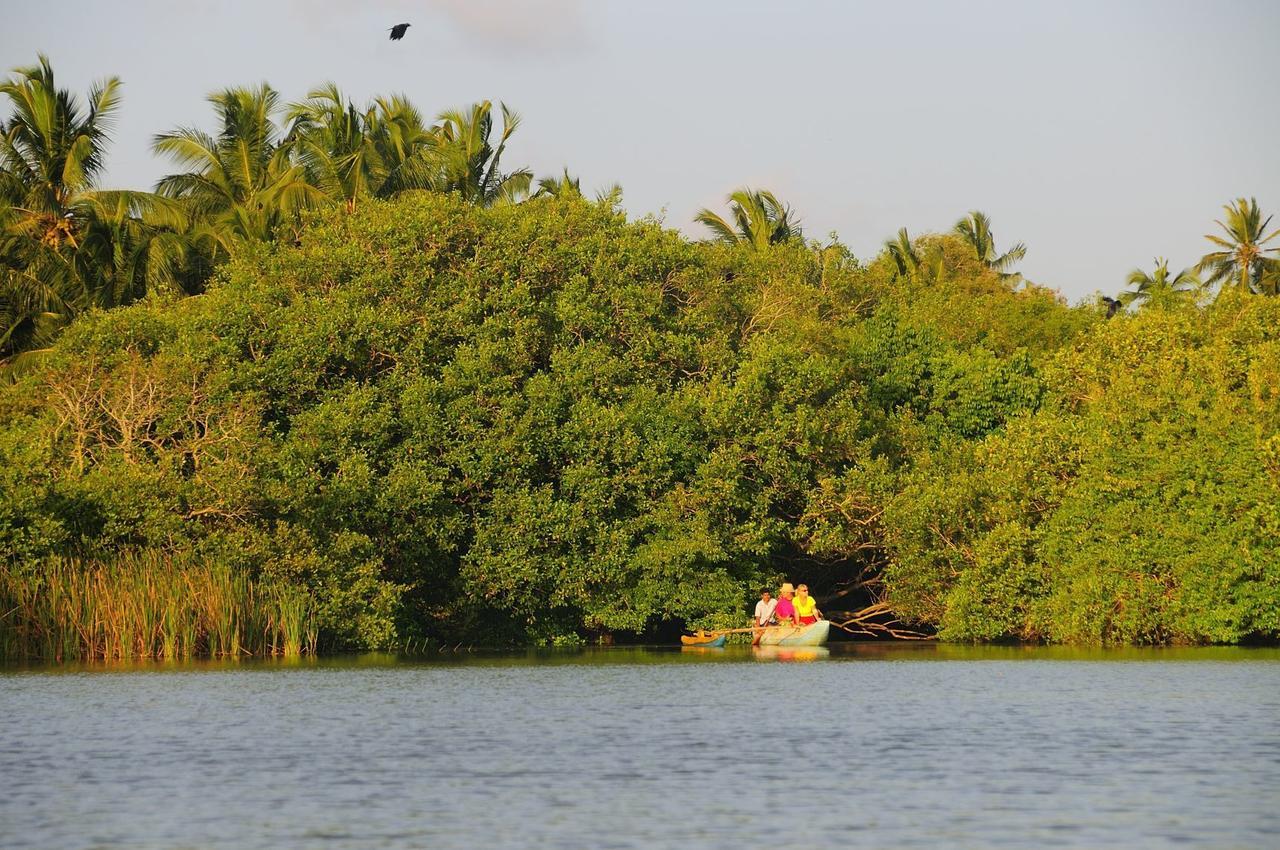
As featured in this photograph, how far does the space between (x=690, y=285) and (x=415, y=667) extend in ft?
56.7

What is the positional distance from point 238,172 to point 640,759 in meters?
38.5

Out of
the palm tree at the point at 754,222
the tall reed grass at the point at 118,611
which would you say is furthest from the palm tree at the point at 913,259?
the tall reed grass at the point at 118,611

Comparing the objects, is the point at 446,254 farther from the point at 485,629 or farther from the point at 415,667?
the point at 415,667

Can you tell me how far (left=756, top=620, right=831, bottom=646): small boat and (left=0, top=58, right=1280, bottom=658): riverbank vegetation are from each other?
2432mm

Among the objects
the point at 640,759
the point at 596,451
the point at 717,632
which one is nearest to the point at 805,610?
the point at 717,632

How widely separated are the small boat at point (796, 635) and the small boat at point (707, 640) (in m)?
1.25

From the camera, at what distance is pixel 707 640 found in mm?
38594

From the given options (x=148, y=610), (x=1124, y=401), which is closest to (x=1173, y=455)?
(x=1124, y=401)

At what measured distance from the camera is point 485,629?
40.5 m

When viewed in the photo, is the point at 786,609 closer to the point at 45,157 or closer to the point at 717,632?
the point at 717,632

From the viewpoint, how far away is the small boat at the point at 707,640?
38.5 m

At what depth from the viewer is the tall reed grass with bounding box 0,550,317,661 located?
1208 inches

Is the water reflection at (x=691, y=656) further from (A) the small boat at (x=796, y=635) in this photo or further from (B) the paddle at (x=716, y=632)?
(B) the paddle at (x=716, y=632)

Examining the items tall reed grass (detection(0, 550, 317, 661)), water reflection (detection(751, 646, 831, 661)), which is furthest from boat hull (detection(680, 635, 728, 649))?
tall reed grass (detection(0, 550, 317, 661))
